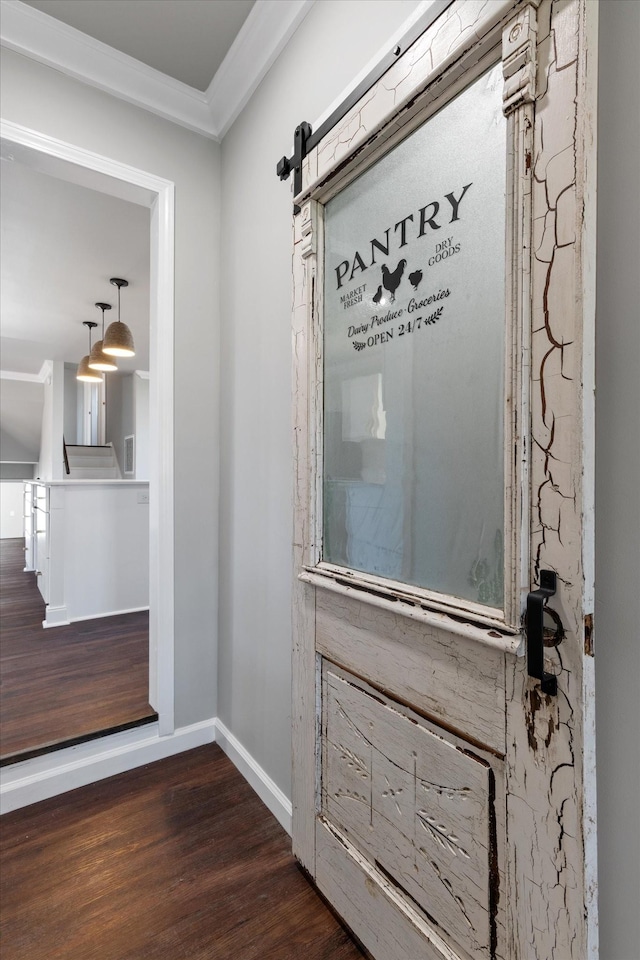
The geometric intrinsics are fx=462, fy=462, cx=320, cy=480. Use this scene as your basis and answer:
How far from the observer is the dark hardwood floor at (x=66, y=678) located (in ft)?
6.34

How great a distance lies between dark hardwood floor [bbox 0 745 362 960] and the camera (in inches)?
47.4

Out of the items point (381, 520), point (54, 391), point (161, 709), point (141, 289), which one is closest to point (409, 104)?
point (381, 520)

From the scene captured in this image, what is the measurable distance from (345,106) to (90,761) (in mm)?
2419

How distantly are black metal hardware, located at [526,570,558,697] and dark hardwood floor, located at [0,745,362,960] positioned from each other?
1.03 m

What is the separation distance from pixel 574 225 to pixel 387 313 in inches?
17.8

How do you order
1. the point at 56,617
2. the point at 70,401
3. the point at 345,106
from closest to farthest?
the point at 345,106 < the point at 56,617 < the point at 70,401

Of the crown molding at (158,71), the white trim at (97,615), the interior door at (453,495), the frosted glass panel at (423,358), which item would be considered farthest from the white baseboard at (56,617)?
the crown molding at (158,71)

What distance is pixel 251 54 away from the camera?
1689mm

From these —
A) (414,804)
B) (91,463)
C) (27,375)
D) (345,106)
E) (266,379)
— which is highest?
(27,375)

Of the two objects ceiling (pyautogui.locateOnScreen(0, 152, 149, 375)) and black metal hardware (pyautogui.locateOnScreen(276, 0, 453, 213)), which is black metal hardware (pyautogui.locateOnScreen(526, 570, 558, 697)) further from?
ceiling (pyautogui.locateOnScreen(0, 152, 149, 375))

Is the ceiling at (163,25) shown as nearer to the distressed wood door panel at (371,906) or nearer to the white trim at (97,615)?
the distressed wood door panel at (371,906)

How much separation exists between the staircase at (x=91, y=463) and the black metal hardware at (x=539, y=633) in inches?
235

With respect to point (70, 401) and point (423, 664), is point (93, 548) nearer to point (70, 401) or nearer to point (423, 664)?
point (423, 664)

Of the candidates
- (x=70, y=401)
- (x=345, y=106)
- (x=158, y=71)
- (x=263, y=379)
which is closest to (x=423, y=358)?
(x=345, y=106)
